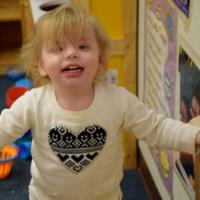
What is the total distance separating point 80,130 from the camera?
3.57ft

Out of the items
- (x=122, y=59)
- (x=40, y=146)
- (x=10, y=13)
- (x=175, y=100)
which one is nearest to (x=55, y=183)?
(x=40, y=146)

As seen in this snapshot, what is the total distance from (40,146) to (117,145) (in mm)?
180

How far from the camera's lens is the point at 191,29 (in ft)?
3.74

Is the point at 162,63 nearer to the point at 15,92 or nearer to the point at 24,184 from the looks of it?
the point at 24,184

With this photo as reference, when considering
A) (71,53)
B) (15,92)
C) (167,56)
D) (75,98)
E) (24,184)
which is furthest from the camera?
(15,92)

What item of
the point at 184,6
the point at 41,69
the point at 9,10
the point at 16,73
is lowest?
the point at 16,73

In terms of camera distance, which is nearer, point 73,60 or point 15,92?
point 73,60

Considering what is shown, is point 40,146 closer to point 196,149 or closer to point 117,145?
point 117,145

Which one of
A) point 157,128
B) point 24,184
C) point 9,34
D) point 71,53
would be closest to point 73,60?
point 71,53

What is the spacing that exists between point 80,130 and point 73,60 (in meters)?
0.17

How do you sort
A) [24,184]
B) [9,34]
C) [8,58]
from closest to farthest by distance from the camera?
[24,184]
[8,58]
[9,34]

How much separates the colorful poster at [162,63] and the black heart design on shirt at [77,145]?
35 cm

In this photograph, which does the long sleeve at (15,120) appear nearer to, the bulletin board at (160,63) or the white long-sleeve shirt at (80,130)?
the white long-sleeve shirt at (80,130)

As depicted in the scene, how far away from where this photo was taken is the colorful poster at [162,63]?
4.38 feet
